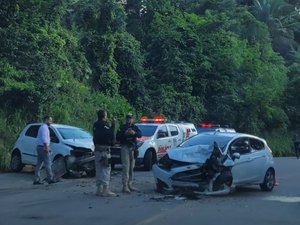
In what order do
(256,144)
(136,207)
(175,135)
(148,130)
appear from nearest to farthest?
1. (136,207)
2. (256,144)
3. (148,130)
4. (175,135)

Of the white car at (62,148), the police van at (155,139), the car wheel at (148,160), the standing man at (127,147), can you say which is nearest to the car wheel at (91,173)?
the white car at (62,148)

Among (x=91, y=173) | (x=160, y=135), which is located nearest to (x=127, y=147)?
(x=91, y=173)

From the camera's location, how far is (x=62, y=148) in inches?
715

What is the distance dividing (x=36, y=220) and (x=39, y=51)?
1566 cm

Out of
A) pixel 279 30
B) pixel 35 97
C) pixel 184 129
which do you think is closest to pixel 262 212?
pixel 184 129

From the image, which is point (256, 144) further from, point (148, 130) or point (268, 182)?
point (148, 130)

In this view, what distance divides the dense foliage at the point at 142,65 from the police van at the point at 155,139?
449 centimetres

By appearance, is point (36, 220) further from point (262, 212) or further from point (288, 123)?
→ point (288, 123)

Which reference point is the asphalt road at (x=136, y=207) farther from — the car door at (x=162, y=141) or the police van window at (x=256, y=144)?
the car door at (x=162, y=141)

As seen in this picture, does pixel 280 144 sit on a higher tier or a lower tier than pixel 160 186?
lower

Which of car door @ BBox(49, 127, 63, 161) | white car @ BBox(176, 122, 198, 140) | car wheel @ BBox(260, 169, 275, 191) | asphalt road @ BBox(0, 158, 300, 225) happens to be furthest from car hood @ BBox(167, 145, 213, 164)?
white car @ BBox(176, 122, 198, 140)

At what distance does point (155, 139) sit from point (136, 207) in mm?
10639

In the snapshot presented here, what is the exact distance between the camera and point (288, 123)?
159 feet

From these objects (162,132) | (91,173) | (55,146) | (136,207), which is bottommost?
(91,173)
